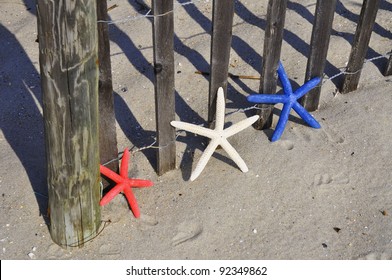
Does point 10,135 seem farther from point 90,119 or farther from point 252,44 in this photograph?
point 252,44

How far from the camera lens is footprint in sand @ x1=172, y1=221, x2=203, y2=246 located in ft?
12.2

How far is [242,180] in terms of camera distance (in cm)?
411

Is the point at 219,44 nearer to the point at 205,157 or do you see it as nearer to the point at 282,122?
the point at 205,157

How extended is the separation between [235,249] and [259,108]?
106 centimetres

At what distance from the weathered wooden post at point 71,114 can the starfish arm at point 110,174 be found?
167 millimetres

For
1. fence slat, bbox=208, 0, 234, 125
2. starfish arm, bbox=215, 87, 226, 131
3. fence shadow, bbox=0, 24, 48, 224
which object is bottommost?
fence shadow, bbox=0, 24, 48, 224

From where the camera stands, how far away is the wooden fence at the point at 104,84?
10.2 ft

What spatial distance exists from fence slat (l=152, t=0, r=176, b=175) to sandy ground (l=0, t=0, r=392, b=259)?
6.3 inches

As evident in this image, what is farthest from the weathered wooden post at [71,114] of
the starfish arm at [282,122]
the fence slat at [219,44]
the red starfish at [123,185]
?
the starfish arm at [282,122]

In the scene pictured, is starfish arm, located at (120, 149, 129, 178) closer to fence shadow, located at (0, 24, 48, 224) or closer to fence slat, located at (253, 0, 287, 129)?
fence shadow, located at (0, 24, 48, 224)

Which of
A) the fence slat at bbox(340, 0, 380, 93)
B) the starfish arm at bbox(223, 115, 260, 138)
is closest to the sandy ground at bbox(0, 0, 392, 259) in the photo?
the fence slat at bbox(340, 0, 380, 93)

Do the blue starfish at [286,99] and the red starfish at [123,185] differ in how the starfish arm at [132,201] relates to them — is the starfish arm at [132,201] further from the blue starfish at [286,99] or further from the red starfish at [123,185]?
the blue starfish at [286,99]

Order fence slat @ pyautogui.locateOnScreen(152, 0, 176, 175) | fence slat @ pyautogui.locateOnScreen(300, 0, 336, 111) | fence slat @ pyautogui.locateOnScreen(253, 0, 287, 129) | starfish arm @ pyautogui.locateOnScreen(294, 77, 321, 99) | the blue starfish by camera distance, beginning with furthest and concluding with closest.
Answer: starfish arm @ pyautogui.locateOnScreen(294, 77, 321, 99) → the blue starfish → fence slat @ pyautogui.locateOnScreen(300, 0, 336, 111) → fence slat @ pyautogui.locateOnScreen(253, 0, 287, 129) → fence slat @ pyautogui.locateOnScreen(152, 0, 176, 175)

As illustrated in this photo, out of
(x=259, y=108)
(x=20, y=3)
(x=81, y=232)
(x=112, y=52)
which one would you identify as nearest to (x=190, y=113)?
(x=259, y=108)
